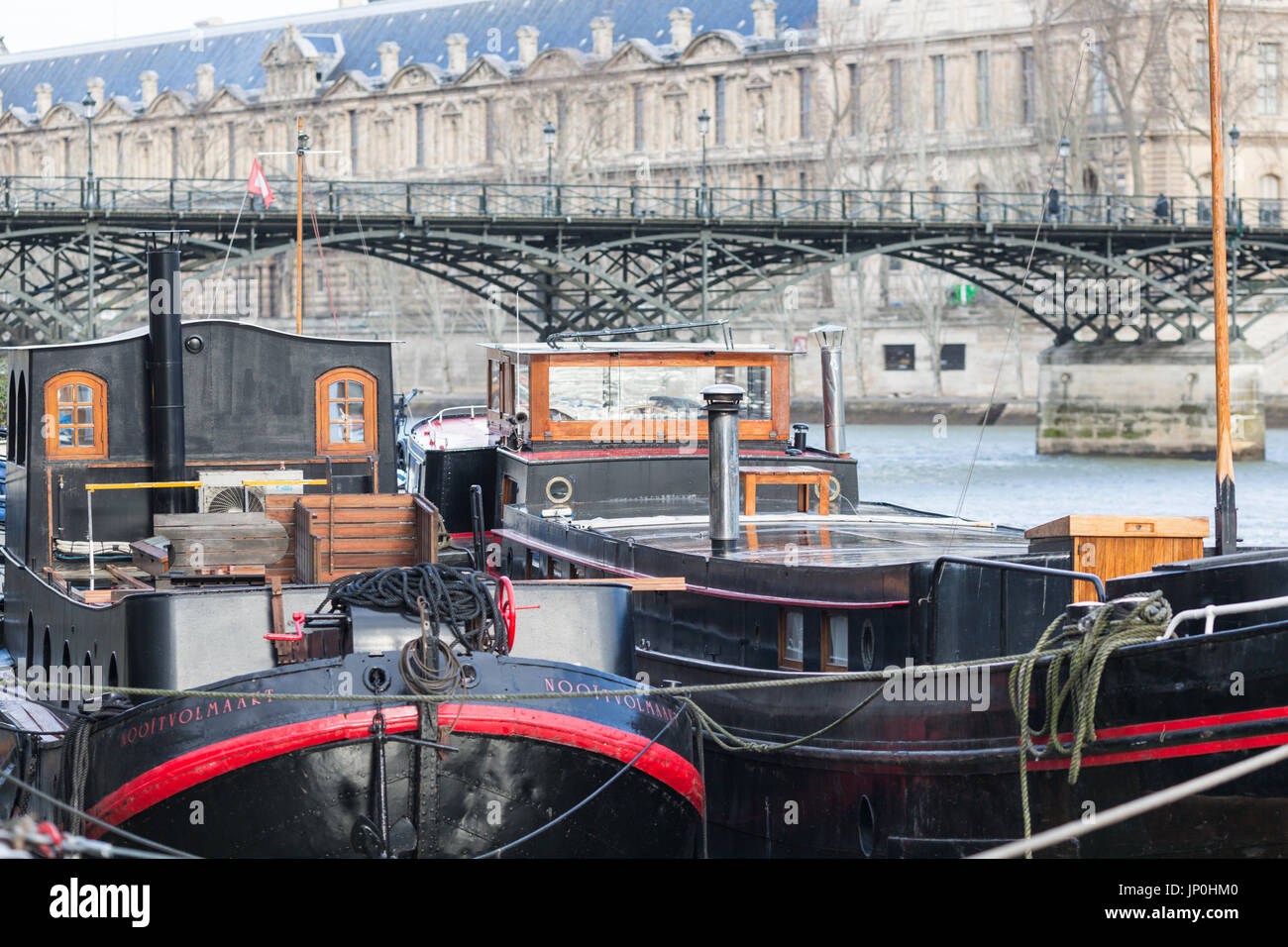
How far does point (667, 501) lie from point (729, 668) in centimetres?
307

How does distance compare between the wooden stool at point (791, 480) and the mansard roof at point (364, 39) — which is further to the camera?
the mansard roof at point (364, 39)

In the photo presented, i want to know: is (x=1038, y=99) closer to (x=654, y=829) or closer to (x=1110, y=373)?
(x=1110, y=373)

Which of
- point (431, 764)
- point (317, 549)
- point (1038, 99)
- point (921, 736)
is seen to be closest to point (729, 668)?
point (921, 736)

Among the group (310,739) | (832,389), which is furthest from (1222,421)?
(310,739)

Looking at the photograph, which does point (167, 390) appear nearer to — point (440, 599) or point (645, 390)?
point (645, 390)

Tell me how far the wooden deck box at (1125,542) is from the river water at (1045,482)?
16.4 metres

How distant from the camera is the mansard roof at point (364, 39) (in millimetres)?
79438

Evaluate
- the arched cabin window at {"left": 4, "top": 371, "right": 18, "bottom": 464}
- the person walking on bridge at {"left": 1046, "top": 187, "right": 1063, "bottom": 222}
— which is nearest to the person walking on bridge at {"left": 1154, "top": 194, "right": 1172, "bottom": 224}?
the person walking on bridge at {"left": 1046, "top": 187, "right": 1063, "bottom": 222}

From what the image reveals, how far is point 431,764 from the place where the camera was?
349 inches

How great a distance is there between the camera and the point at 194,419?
44.7 ft

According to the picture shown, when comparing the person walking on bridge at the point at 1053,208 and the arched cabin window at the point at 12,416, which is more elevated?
the person walking on bridge at the point at 1053,208

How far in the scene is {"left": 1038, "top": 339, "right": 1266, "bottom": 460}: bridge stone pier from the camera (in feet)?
162

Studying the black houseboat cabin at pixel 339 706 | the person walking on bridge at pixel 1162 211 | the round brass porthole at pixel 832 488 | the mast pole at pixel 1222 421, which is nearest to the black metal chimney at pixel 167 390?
the black houseboat cabin at pixel 339 706

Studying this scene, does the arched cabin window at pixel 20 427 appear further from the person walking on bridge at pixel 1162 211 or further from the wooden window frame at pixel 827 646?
the person walking on bridge at pixel 1162 211
